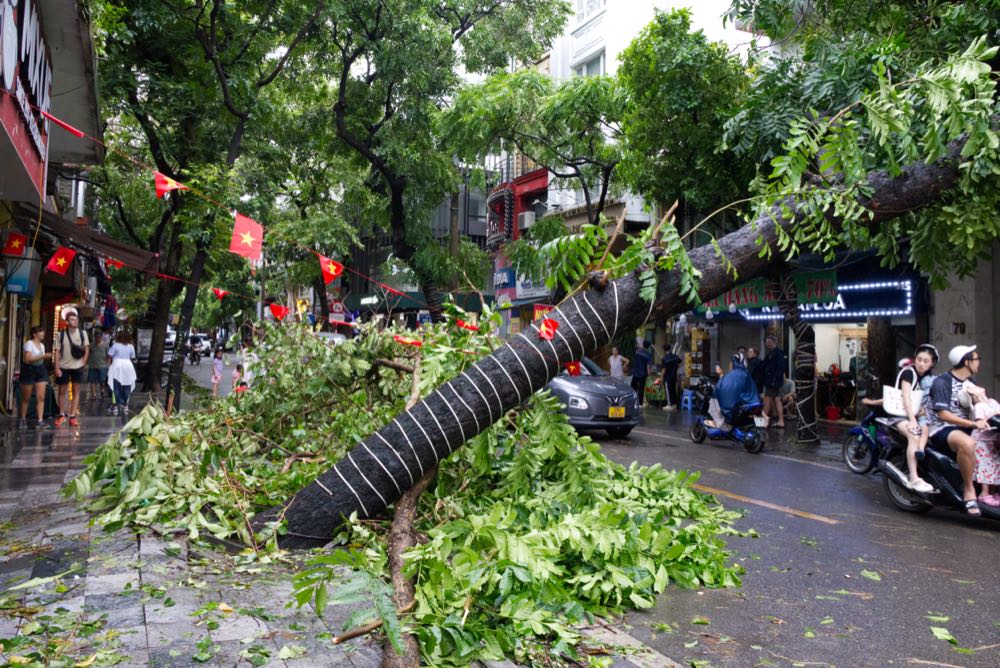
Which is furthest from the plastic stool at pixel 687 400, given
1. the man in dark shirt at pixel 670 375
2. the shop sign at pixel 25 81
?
the shop sign at pixel 25 81

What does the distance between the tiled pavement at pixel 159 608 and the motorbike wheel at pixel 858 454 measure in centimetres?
697

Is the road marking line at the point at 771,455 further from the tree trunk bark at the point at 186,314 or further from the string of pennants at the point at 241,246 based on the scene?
the tree trunk bark at the point at 186,314

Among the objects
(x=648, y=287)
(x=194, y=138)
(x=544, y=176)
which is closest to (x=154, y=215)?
(x=194, y=138)

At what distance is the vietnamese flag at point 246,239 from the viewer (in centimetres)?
1042

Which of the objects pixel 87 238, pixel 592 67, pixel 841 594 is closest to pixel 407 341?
pixel 841 594

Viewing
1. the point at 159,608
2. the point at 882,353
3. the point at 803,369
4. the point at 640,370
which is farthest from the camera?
the point at 640,370

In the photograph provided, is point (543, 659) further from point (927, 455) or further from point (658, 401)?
point (658, 401)

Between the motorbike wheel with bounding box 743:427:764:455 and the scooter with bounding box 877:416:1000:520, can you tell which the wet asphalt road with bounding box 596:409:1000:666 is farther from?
the motorbike wheel with bounding box 743:427:764:455

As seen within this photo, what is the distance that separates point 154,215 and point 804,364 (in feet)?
71.2

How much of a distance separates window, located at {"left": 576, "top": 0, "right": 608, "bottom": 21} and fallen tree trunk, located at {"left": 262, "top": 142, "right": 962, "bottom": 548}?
2298 centimetres

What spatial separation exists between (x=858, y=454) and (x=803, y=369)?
14.5 feet

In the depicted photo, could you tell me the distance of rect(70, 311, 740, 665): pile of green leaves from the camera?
404cm

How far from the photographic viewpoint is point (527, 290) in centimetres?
3138

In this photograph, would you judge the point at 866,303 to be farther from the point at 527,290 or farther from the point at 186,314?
the point at 527,290
